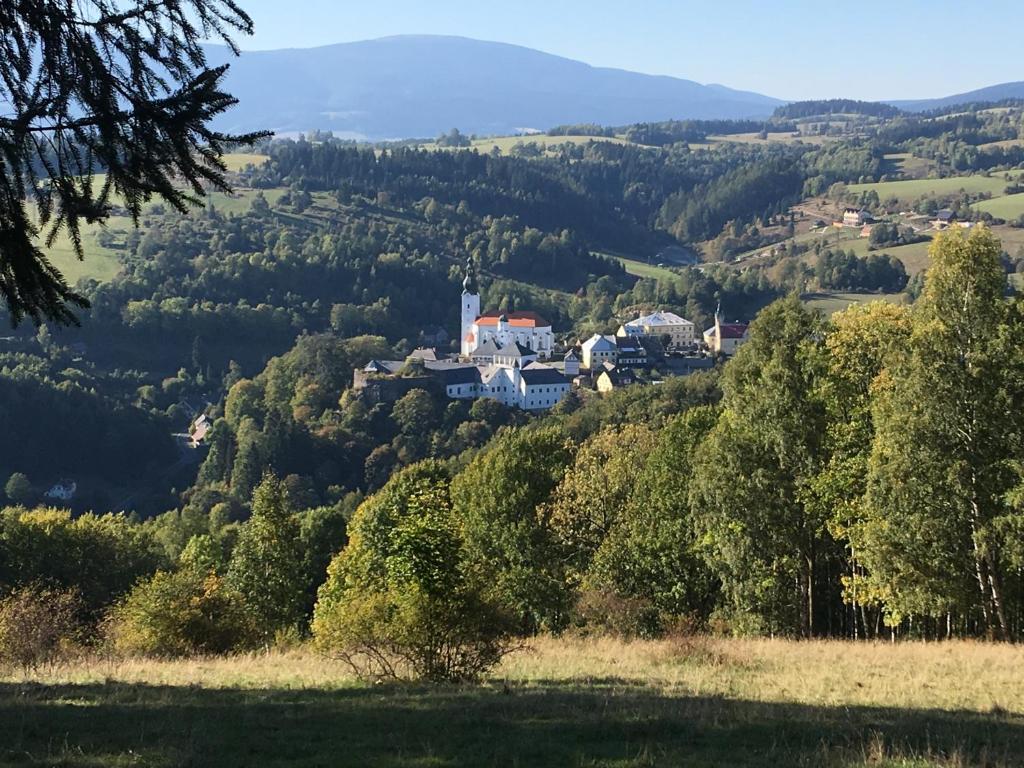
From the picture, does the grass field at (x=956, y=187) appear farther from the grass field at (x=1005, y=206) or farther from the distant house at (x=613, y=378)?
the distant house at (x=613, y=378)

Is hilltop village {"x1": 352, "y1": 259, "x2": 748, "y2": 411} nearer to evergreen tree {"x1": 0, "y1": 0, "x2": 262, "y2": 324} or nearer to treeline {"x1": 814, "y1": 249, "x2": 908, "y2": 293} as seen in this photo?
treeline {"x1": 814, "y1": 249, "x2": 908, "y2": 293}

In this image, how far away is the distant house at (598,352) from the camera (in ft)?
391

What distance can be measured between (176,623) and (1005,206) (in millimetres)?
169229

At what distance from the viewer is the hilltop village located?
108 metres

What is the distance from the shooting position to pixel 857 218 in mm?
191375

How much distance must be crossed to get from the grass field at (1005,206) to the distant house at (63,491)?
412 feet

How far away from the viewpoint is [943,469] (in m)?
17.4

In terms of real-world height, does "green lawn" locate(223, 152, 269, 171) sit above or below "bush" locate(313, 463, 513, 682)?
above

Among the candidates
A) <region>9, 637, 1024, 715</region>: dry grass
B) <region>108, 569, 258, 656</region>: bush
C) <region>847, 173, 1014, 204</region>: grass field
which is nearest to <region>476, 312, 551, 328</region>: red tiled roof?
<region>847, 173, 1014, 204</region>: grass field

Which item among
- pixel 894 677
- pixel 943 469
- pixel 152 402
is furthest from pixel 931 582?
pixel 152 402

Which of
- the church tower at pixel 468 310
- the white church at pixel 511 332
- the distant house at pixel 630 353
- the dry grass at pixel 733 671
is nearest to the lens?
the dry grass at pixel 733 671

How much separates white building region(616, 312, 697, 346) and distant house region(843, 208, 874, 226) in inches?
2522

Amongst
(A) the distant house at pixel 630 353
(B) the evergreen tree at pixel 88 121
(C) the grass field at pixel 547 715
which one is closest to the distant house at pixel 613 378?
(A) the distant house at pixel 630 353

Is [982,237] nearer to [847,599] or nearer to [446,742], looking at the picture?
[847,599]
